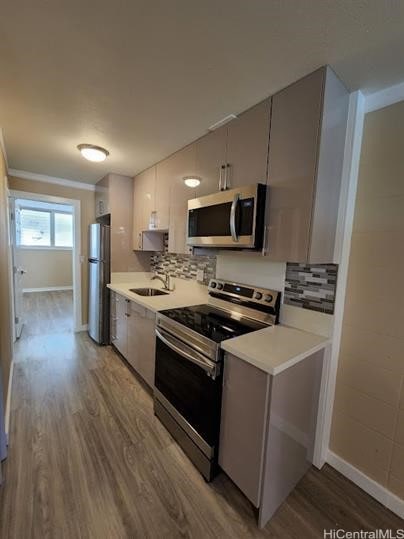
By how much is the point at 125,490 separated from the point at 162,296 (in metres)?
1.48

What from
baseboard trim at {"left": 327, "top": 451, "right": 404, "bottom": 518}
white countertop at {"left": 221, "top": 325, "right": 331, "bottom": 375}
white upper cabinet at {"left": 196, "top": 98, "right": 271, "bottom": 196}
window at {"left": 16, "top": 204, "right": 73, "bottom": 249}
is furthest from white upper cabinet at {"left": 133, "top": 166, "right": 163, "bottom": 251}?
window at {"left": 16, "top": 204, "right": 73, "bottom": 249}

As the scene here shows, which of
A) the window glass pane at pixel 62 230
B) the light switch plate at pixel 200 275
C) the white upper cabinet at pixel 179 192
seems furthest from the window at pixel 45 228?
the light switch plate at pixel 200 275

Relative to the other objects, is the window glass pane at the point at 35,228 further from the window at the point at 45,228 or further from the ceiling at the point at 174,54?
the ceiling at the point at 174,54

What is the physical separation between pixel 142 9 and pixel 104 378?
8.91 ft

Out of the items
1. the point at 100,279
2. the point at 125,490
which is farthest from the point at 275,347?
the point at 100,279

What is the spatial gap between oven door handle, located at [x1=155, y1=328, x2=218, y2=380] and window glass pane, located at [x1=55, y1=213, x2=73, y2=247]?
6043 millimetres

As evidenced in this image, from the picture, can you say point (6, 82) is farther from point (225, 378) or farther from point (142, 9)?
point (225, 378)

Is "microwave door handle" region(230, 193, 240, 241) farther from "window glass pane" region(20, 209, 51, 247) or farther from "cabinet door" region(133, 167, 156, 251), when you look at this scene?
"window glass pane" region(20, 209, 51, 247)

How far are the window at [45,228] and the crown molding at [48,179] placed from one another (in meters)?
2.89

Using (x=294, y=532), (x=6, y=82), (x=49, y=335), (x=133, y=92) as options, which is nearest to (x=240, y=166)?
(x=133, y=92)

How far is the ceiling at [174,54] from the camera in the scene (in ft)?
3.01

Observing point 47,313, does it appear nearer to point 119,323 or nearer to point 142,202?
point 119,323

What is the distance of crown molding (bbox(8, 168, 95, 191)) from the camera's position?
3072 mm

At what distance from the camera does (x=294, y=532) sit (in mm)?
1179
